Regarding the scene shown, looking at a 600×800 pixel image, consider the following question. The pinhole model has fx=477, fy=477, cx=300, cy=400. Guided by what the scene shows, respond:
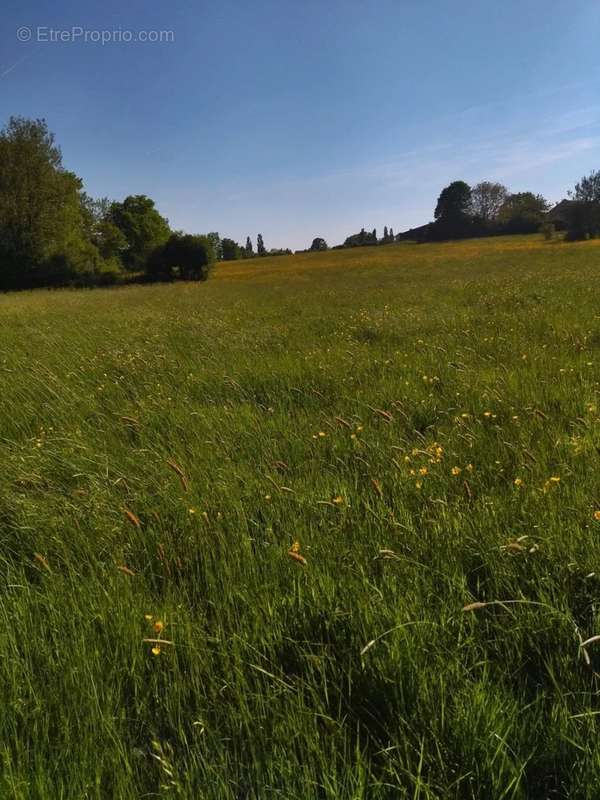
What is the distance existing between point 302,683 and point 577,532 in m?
1.12

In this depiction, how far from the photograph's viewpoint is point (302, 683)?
1253 millimetres

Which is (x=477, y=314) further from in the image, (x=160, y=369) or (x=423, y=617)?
(x=423, y=617)

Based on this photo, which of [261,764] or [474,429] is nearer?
[261,764]

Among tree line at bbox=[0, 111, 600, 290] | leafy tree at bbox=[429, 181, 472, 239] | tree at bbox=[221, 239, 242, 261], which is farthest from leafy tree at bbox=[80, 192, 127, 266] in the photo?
leafy tree at bbox=[429, 181, 472, 239]

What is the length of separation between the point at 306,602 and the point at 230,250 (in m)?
93.6

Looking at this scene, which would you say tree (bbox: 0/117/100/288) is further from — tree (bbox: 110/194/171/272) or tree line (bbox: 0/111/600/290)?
tree (bbox: 110/194/171/272)

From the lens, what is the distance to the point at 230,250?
89.6 metres

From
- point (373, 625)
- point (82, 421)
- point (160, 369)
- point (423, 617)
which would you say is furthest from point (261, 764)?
point (160, 369)

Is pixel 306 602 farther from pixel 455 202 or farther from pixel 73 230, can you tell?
pixel 455 202

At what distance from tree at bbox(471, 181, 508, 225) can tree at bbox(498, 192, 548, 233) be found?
41.7 inches

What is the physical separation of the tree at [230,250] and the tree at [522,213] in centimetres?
4643

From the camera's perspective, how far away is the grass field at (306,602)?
1.09 metres

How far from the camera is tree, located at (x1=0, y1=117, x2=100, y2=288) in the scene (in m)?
40.5

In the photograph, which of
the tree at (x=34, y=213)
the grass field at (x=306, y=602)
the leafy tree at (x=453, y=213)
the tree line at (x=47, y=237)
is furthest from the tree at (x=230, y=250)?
the grass field at (x=306, y=602)
